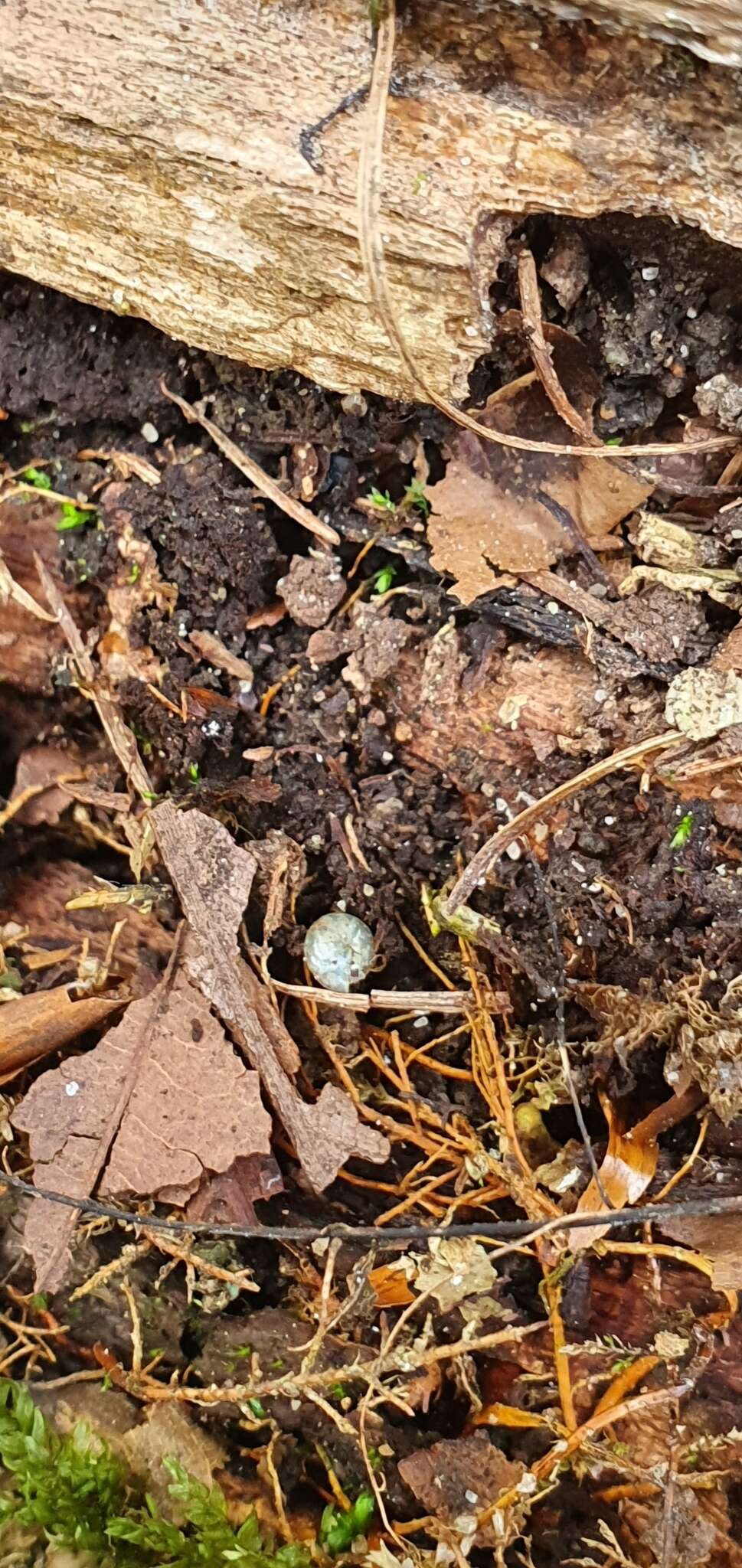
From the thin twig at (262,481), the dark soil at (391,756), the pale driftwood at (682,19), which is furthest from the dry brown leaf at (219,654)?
the pale driftwood at (682,19)

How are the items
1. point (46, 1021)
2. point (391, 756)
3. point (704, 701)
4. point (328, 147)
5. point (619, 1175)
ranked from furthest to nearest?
point (46, 1021)
point (391, 756)
point (619, 1175)
point (704, 701)
point (328, 147)

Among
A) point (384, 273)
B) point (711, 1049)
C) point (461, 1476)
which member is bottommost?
point (461, 1476)

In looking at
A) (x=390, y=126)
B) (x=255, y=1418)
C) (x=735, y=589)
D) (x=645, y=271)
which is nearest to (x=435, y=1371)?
(x=255, y=1418)

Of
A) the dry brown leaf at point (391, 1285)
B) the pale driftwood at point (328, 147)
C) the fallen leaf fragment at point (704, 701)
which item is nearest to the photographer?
the pale driftwood at point (328, 147)

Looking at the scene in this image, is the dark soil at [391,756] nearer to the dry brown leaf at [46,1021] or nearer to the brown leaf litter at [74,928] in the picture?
the brown leaf litter at [74,928]

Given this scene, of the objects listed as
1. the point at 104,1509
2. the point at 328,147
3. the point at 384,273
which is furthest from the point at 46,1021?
the point at 328,147

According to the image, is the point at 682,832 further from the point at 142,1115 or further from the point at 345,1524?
the point at 345,1524

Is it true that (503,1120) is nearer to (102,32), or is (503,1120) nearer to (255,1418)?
(255,1418)
